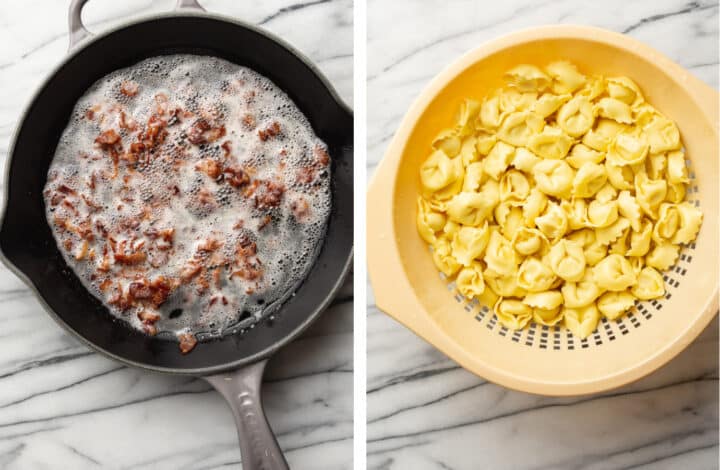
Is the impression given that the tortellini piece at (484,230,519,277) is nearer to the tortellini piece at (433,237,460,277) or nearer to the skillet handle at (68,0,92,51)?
the tortellini piece at (433,237,460,277)

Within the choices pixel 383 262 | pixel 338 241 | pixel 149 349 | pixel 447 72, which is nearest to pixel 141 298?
pixel 149 349

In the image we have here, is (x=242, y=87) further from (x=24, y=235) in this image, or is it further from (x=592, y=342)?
(x=592, y=342)

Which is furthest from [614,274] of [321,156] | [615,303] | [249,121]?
[249,121]

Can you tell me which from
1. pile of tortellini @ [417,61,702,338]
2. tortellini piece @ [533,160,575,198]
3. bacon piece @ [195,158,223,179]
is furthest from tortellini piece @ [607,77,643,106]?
→ bacon piece @ [195,158,223,179]

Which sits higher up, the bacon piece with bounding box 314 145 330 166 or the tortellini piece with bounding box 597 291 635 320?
the bacon piece with bounding box 314 145 330 166

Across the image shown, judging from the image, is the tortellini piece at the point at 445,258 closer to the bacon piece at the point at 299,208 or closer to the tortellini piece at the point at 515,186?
the tortellini piece at the point at 515,186

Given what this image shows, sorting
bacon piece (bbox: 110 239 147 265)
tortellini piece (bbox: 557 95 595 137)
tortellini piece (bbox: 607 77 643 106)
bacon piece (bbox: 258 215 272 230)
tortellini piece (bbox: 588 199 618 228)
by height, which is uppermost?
tortellini piece (bbox: 607 77 643 106)

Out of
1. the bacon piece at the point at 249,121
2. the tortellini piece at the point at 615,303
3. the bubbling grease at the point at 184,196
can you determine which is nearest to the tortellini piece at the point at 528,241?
the tortellini piece at the point at 615,303
